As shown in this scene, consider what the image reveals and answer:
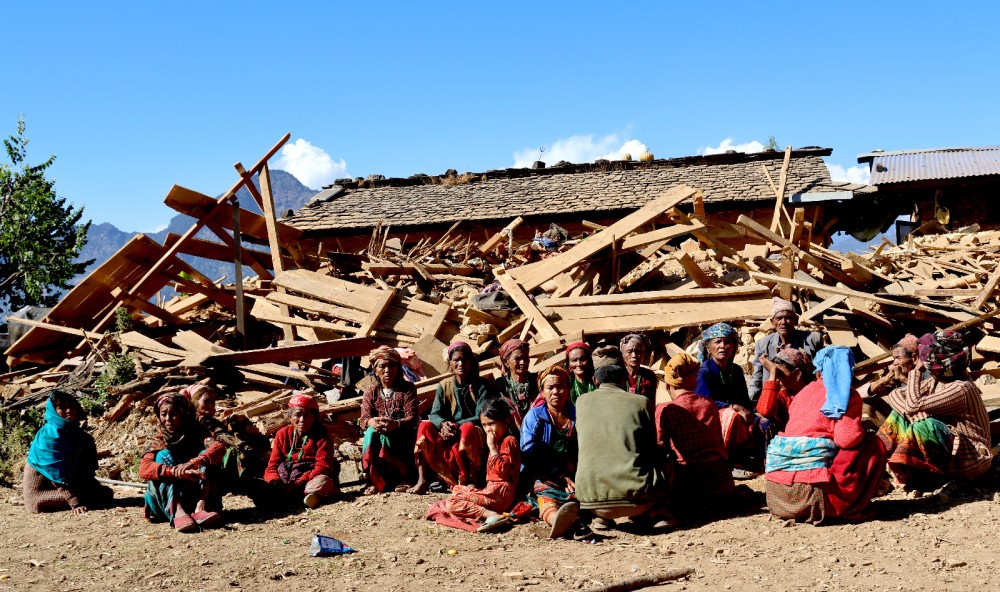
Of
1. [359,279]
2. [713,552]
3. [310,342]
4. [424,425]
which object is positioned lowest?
[713,552]

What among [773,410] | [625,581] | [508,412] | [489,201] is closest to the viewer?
[625,581]

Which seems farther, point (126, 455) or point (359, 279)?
point (359, 279)

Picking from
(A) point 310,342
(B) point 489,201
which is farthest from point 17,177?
(A) point 310,342

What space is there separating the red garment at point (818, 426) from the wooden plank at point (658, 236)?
3.92 m

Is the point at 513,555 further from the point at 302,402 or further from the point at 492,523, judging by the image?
the point at 302,402

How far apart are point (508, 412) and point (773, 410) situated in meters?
2.13

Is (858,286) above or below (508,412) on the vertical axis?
above

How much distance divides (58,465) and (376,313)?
12.0ft

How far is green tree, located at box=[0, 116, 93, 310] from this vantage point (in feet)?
60.6

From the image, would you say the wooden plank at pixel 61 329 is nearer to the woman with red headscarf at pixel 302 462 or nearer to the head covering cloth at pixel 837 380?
the woman with red headscarf at pixel 302 462

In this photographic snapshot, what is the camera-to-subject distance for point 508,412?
624cm

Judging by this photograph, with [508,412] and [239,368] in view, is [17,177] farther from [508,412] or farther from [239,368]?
[508,412]

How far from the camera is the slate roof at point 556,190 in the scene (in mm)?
16984

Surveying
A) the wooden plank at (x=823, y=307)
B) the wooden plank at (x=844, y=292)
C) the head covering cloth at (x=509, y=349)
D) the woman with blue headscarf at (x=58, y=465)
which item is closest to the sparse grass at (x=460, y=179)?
the wooden plank at (x=844, y=292)
